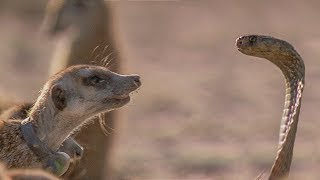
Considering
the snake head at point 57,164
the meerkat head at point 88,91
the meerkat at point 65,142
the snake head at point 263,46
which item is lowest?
the snake head at point 57,164

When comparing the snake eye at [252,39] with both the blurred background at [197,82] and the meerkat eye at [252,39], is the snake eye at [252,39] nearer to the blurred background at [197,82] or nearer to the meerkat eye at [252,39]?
the meerkat eye at [252,39]

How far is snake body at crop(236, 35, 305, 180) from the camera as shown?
9148 millimetres

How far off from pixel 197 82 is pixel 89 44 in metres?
7.67

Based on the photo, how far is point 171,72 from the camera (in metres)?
24.0

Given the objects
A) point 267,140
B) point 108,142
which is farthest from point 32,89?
point 108,142

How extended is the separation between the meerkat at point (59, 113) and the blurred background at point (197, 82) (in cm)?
275

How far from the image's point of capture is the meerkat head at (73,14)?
15023 millimetres

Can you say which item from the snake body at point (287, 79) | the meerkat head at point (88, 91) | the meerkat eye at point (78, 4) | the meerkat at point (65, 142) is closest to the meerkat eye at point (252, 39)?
the snake body at point (287, 79)

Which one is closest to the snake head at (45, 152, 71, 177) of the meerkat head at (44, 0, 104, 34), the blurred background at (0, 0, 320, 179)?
the blurred background at (0, 0, 320, 179)

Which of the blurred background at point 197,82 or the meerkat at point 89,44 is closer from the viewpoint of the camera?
the meerkat at point 89,44

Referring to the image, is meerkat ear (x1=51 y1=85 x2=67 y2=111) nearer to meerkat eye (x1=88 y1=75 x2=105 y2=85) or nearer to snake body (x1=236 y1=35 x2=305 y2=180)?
meerkat eye (x1=88 y1=75 x2=105 y2=85)

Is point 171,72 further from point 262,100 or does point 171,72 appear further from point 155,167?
point 155,167

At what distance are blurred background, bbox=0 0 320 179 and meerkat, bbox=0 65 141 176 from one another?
2752mm

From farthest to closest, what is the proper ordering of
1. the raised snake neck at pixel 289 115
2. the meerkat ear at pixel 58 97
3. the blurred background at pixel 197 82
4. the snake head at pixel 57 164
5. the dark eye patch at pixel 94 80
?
the blurred background at pixel 197 82 → the dark eye patch at pixel 94 80 → the meerkat ear at pixel 58 97 → the snake head at pixel 57 164 → the raised snake neck at pixel 289 115
